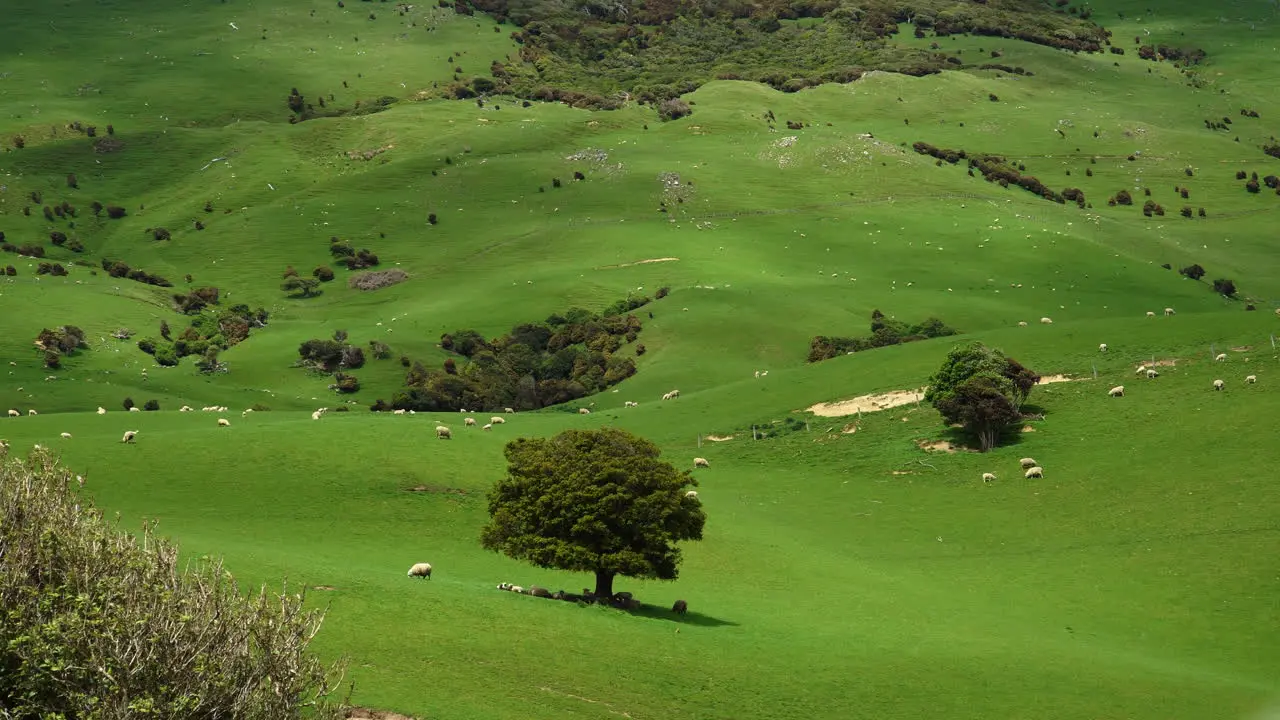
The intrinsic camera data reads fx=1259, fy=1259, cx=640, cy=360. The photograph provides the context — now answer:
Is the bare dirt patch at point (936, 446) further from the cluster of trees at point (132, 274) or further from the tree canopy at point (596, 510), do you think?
the cluster of trees at point (132, 274)

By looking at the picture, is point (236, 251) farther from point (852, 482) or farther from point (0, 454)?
point (0, 454)

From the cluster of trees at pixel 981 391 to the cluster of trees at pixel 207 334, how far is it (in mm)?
75415

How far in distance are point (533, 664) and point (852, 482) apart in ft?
131

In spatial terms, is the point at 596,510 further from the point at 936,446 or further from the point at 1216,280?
the point at 1216,280

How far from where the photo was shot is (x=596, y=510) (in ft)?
134

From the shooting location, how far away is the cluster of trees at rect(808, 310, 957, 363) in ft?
374

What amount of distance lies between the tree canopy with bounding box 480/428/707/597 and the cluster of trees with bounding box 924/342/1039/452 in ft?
98.2

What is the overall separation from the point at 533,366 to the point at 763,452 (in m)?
53.1

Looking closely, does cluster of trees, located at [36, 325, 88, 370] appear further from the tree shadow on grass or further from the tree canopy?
the tree shadow on grass

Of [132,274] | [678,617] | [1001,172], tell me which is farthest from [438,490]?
[1001,172]

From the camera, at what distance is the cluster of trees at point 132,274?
6241 inches

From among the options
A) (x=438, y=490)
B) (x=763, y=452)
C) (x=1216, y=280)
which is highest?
(x=1216, y=280)

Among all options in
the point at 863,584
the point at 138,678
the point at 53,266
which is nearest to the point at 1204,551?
the point at 863,584

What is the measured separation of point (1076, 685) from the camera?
3462 centimetres
